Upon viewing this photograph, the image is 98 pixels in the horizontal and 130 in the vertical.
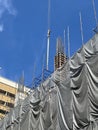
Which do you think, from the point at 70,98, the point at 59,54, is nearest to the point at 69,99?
the point at 70,98

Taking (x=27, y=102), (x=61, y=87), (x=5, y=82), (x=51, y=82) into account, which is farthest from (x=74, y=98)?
(x=5, y=82)

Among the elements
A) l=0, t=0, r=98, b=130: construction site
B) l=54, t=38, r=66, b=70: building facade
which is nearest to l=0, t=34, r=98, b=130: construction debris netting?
l=0, t=0, r=98, b=130: construction site

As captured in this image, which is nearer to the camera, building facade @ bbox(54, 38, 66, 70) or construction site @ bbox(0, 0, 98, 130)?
construction site @ bbox(0, 0, 98, 130)

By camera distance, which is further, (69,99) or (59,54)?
(59,54)

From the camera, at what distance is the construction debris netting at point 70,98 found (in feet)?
34.4

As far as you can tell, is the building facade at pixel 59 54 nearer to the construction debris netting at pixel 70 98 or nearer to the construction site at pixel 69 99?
the construction site at pixel 69 99

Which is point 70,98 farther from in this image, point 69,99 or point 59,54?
point 59,54

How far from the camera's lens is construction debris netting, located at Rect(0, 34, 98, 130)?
412 inches

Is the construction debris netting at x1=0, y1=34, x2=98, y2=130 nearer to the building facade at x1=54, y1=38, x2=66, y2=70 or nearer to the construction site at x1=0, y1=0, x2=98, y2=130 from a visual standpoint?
the construction site at x1=0, y1=0, x2=98, y2=130

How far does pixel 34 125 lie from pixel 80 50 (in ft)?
12.6

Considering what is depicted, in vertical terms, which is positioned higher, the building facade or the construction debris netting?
the building facade

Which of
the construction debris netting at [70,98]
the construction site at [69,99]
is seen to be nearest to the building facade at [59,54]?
the construction site at [69,99]

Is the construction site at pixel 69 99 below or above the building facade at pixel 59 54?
below

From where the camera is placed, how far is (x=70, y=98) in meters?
11.6
